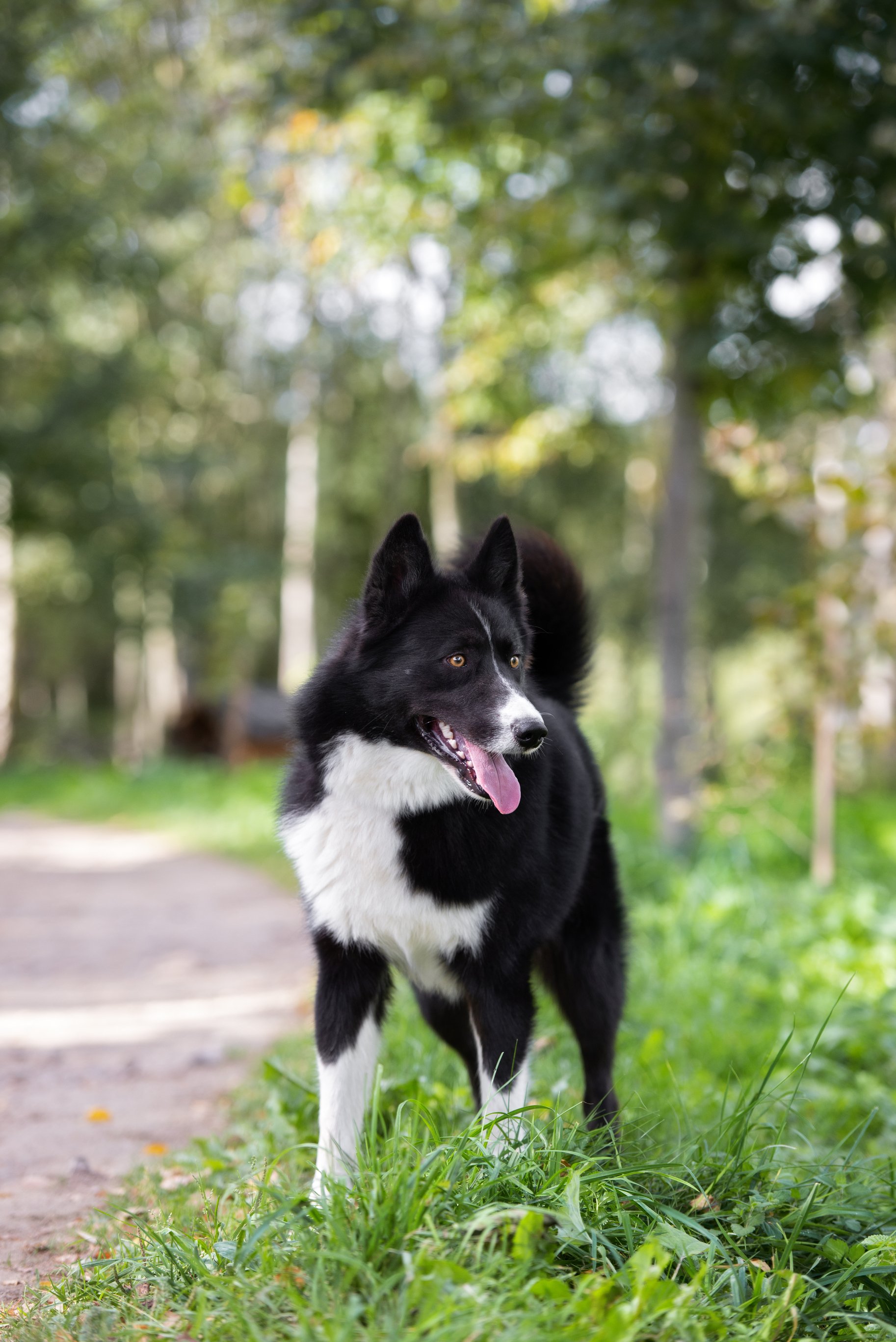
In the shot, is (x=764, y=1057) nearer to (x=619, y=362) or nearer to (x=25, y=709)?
(x=619, y=362)

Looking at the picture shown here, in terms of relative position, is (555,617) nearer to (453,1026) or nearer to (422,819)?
(422,819)

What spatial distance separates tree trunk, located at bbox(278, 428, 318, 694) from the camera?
16.7 metres

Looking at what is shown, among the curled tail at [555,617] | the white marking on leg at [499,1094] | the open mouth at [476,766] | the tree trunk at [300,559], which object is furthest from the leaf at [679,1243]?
the tree trunk at [300,559]

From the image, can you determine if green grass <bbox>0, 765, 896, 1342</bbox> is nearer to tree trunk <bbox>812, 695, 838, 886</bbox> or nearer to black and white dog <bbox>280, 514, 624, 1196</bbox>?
black and white dog <bbox>280, 514, 624, 1196</bbox>

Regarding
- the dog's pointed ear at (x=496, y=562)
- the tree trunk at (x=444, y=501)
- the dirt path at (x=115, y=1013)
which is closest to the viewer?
the dog's pointed ear at (x=496, y=562)

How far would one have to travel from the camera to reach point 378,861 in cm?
263

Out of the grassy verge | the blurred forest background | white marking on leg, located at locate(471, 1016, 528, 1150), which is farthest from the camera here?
the grassy verge

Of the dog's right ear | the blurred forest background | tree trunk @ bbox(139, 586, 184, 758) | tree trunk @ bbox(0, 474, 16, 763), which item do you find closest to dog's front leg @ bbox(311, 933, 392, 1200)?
the dog's right ear

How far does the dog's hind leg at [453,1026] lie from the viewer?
3.04 metres

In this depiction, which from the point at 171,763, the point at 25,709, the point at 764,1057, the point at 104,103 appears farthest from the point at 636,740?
the point at 25,709

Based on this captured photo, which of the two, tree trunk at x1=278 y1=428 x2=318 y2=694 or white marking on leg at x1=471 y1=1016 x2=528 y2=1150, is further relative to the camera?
tree trunk at x1=278 y1=428 x2=318 y2=694

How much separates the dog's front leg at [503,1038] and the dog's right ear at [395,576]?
97 cm

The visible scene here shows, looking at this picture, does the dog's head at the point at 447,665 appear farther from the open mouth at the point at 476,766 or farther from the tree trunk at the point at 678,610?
the tree trunk at the point at 678,610

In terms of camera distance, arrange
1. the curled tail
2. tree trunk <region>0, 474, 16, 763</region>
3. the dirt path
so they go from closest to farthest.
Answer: the dirt path
the curled tail
tree trunk <region>0, 474, 16, 763</region>
